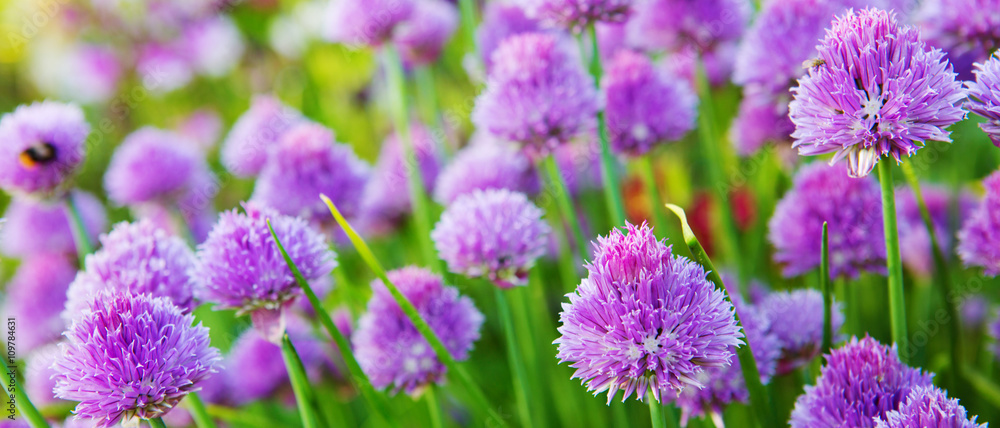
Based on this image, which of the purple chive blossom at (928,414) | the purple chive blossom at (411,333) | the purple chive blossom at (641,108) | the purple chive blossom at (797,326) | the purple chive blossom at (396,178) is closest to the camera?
the purple chive blossom at (928,414)

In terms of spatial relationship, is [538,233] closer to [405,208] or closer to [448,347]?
[448,347]

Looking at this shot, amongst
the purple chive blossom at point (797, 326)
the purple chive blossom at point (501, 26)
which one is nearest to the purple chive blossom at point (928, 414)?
the purple chive blossom at point (797, 326)

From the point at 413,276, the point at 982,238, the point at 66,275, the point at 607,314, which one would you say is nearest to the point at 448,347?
the point at 413,276

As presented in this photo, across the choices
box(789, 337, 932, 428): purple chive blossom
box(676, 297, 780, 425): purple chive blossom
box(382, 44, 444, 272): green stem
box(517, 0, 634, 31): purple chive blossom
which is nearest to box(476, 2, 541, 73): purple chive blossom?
box(382, 44, 444, 272): green stem

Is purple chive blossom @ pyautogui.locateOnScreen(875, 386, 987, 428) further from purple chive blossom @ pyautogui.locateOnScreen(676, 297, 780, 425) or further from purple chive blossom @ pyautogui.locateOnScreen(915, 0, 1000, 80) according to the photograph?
purple chive blossom @ pyautogui.locateOnScreen(915, 0, 1000, 80)

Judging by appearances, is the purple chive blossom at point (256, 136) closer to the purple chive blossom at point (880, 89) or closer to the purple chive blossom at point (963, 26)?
the purple chive blossom at point (880, 89)

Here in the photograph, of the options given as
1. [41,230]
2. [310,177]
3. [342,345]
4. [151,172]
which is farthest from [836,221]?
[41,230]

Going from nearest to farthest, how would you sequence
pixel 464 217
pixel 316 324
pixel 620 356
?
pixel 620 356
pixel 464 217
pixel 316 324
